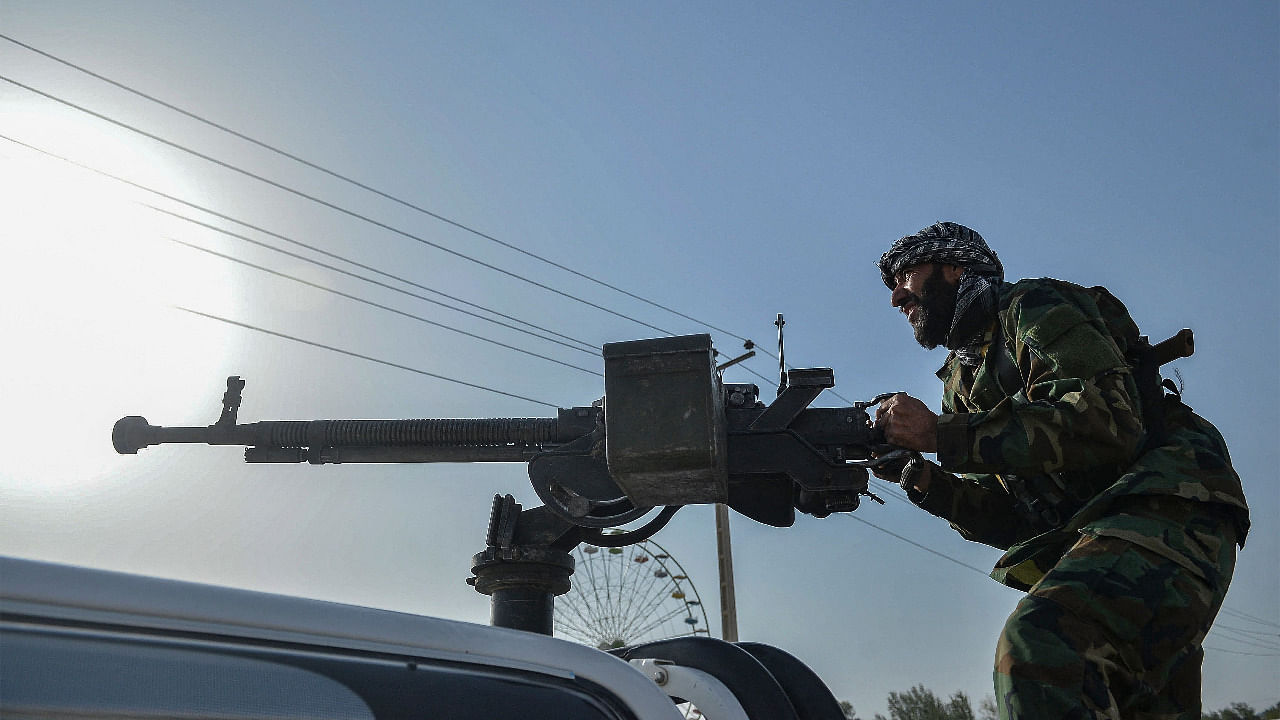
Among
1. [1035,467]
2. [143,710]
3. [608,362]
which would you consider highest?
[608,362]

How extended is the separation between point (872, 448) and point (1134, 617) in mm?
909

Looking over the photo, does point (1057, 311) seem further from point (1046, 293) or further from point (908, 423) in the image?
point (908, 423)

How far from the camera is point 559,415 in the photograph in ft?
11.2

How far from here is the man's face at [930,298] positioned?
3777mm

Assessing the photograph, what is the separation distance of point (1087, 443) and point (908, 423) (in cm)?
51

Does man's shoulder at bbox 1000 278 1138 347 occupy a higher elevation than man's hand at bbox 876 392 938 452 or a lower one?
higher

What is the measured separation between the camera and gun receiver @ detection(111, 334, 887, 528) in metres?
2.95

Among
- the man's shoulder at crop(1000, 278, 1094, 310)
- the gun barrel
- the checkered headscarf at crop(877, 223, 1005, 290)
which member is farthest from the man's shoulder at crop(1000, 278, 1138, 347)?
the gun barrel

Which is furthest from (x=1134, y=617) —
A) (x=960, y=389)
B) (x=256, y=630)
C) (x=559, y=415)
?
(x=256, y=630)

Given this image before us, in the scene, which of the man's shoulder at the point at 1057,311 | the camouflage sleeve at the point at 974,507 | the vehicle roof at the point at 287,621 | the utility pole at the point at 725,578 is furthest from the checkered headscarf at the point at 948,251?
the utility pole at the point at 725,578

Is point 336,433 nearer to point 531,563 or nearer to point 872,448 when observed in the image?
point 531,563

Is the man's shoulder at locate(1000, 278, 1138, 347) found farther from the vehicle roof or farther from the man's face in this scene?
the vehicle roof

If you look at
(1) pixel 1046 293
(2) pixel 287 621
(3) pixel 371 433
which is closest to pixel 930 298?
(1) pixel 1046 293

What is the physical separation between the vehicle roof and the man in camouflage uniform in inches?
49.1
